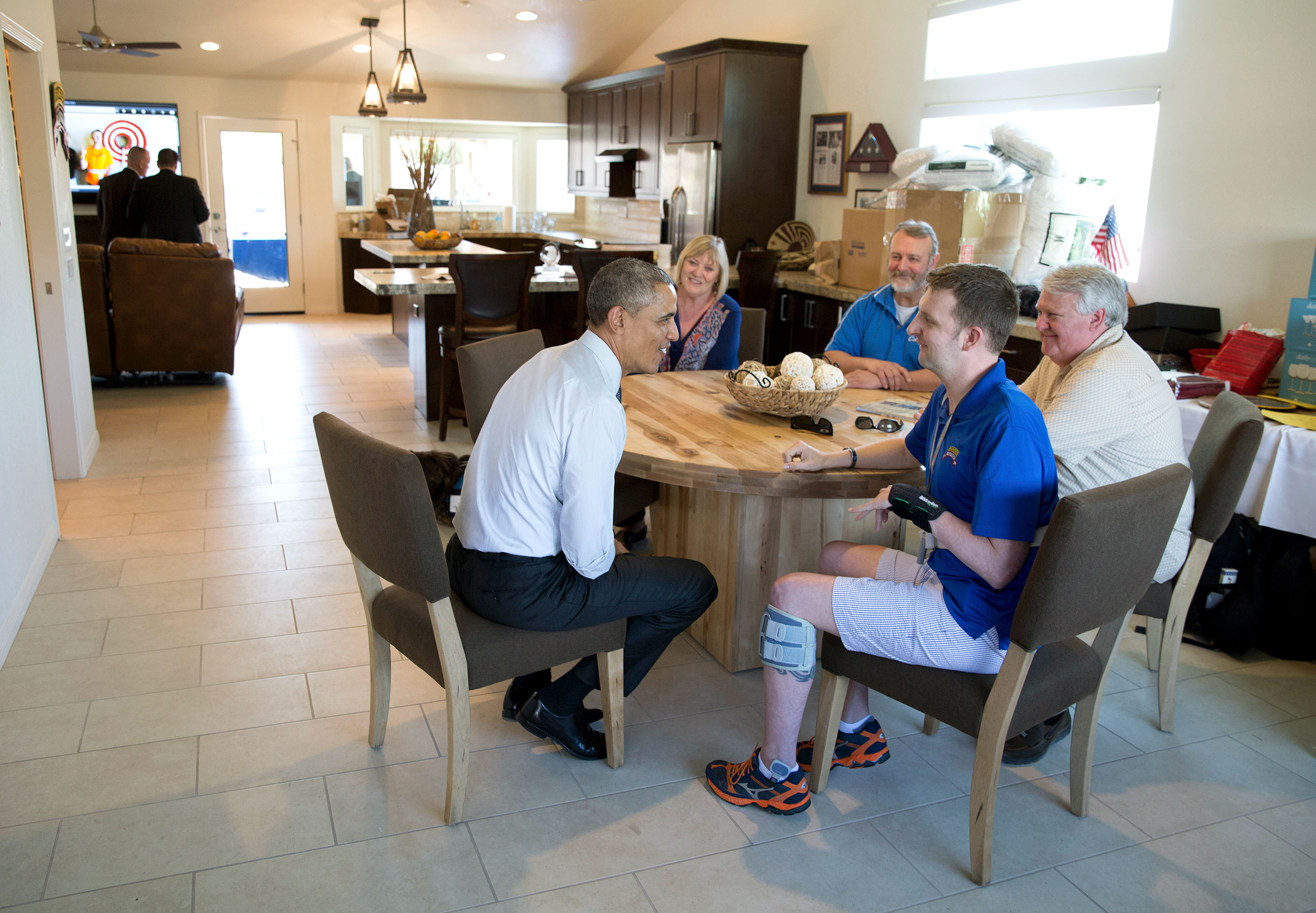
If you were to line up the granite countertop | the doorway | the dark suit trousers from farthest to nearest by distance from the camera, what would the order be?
the doorway, the granite countertop, the dark suit trousers

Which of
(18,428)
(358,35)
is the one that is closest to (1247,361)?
(18,428)

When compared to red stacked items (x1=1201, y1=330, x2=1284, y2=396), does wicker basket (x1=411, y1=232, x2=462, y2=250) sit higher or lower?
higher

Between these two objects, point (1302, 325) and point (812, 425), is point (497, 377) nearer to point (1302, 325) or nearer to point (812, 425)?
point (812, 425)

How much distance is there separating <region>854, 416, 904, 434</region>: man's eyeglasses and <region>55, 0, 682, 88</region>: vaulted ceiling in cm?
628

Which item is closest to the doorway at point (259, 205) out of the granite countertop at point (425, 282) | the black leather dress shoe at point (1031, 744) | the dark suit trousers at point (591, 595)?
the granite countertop at point (425, 282)

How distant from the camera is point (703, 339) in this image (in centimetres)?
367

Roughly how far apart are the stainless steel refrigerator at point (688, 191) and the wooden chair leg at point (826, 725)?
4626 millimetres

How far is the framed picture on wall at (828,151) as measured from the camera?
6203mm

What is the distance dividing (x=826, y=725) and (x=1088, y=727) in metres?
0.58

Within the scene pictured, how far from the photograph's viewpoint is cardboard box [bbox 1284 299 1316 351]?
316cm

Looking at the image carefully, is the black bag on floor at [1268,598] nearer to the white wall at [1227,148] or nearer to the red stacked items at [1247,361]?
the red stacked items at [1247,361]

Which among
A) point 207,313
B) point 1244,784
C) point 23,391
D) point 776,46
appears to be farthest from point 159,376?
point 1244,784

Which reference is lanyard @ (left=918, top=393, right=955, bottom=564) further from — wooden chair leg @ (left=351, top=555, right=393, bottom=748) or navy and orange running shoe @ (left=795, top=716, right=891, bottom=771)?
wooden chair leg @ (left=351, top=555, right=393, bottom=748)

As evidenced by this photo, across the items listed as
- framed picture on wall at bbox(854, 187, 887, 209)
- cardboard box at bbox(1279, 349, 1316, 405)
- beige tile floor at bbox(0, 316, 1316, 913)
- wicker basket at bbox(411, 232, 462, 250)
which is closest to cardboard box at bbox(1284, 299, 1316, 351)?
cardboard box at bbox(1279, 349, 1316, 405)
